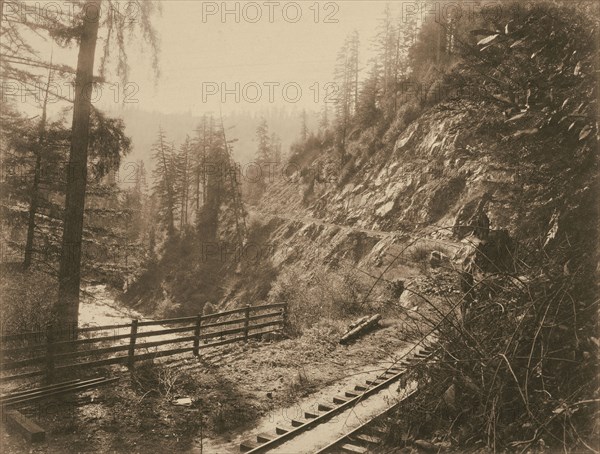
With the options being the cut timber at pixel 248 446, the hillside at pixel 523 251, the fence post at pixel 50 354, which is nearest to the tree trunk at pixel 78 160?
the fence post at pixel 50 354

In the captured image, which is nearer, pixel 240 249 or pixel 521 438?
pixel 521 438

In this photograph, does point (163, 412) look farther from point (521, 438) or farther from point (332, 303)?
point (332, 303)

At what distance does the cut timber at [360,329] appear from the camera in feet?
48.4

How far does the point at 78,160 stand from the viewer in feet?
39.1

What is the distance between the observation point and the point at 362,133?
164 ft

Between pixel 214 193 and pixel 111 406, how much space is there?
50.9 metres

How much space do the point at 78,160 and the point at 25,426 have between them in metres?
6.84

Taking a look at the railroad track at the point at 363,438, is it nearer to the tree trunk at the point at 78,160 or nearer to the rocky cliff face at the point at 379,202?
the tree trunk at the point at 78,160

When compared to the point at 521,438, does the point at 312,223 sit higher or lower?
higher

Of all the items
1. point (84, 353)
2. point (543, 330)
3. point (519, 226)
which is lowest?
point (84, 353)

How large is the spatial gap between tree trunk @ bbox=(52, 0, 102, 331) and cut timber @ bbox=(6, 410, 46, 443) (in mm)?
4093

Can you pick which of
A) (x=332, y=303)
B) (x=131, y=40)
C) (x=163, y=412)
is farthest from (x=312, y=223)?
(x=163, y=412)

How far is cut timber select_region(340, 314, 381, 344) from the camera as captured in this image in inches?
580

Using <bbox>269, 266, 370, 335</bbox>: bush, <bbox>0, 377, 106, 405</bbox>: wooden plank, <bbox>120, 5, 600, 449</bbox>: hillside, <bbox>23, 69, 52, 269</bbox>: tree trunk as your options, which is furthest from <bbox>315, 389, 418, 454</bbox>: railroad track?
<bbox>23, 69, 52, 269</bbox>: tree trunk
